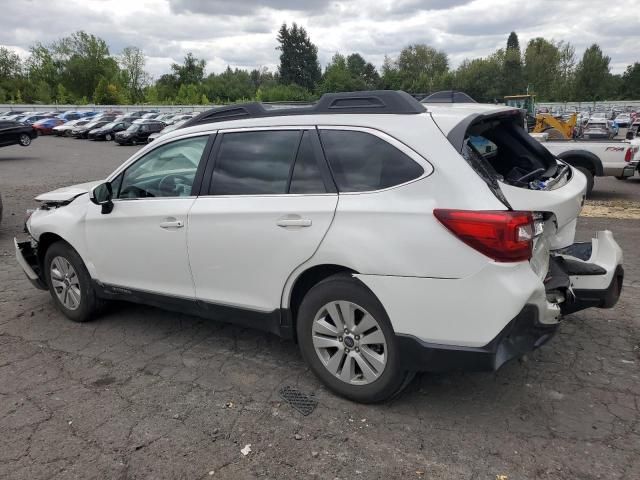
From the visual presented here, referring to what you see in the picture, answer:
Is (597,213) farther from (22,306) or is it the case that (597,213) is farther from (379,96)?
(22,306)

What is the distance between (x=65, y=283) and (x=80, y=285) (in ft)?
0.81

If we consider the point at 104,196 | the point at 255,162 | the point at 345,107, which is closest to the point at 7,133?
the point at 104,196

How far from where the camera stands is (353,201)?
9.91 feet

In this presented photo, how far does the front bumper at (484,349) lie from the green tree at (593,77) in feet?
283

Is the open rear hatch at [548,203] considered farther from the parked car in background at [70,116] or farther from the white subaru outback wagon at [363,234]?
the parked car in background at [70,116]

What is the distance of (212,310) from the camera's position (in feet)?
12.4

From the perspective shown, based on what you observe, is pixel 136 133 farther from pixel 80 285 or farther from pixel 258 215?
pixel 258 215

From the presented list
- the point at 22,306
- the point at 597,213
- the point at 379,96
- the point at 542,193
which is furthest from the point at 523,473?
the point at 597,213

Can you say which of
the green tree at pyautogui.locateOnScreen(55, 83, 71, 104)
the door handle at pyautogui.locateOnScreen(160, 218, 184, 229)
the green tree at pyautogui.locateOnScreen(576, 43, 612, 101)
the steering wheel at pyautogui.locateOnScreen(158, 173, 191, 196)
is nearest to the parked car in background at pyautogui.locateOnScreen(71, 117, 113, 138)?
the steering wheel at pyautogui.locateOnScreen(158, 173, 191, 196)

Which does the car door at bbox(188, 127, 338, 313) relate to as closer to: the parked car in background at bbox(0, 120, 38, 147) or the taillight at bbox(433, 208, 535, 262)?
the taillight at bbox(433, 208, 535, 262)

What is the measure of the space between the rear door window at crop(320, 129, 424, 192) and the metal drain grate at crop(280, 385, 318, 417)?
1.35 m

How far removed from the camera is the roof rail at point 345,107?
3139 mm

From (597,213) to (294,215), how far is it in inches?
A: 317

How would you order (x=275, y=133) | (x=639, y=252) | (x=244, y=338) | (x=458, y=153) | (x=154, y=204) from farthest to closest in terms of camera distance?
(x=639, y=252)
(x=244, y=338)
(x=154, y=204)
(x=275, y=133)
(x=458, y=153)
